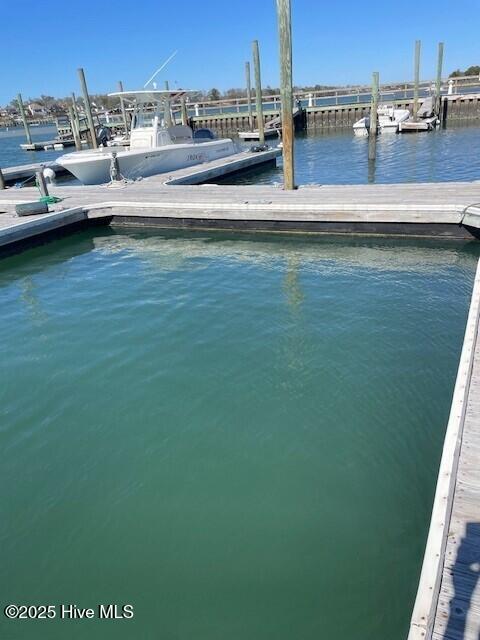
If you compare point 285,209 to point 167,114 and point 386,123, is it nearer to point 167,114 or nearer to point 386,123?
point 167,114

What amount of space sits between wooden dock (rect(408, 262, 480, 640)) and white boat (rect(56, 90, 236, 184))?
14.4 metres

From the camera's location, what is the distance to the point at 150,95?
16688mm

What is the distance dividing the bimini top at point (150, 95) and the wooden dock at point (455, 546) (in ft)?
52.7

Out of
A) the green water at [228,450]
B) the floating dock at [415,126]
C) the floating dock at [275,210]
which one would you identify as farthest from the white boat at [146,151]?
the floating dock at [415,126]

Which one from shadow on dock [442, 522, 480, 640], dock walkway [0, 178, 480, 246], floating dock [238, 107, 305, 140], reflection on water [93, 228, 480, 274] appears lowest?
reflection on water [93, 228, 480, 274]

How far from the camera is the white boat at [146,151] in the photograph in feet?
52.5

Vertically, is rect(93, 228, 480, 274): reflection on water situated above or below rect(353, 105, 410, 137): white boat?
below

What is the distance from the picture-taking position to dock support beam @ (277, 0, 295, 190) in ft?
34.5

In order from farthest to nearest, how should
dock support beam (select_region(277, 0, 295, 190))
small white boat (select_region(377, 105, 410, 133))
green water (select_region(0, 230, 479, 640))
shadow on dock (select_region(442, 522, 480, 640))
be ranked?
small white boat (select_region(377, 105, 410, 133)), dock support beam (select_region(277, 0, 295, 190)), green water (select_region(0, 230, 479, 640)), shadow on dock (select_region(442, 522, 480, 640))

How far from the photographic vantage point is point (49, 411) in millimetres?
5262

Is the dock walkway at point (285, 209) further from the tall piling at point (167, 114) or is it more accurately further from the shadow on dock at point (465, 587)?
the shadow on dock at point (465, 587)

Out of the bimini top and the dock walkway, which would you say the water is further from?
the dock walkway

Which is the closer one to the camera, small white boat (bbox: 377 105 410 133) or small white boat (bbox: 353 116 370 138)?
small white boat (bbox: 377 105 410 133)

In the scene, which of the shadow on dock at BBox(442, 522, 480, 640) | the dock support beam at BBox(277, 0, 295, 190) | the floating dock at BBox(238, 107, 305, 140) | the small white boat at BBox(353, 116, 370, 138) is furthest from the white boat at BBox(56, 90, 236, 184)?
the floating dock at BBox(238, 107, 305, 140)
